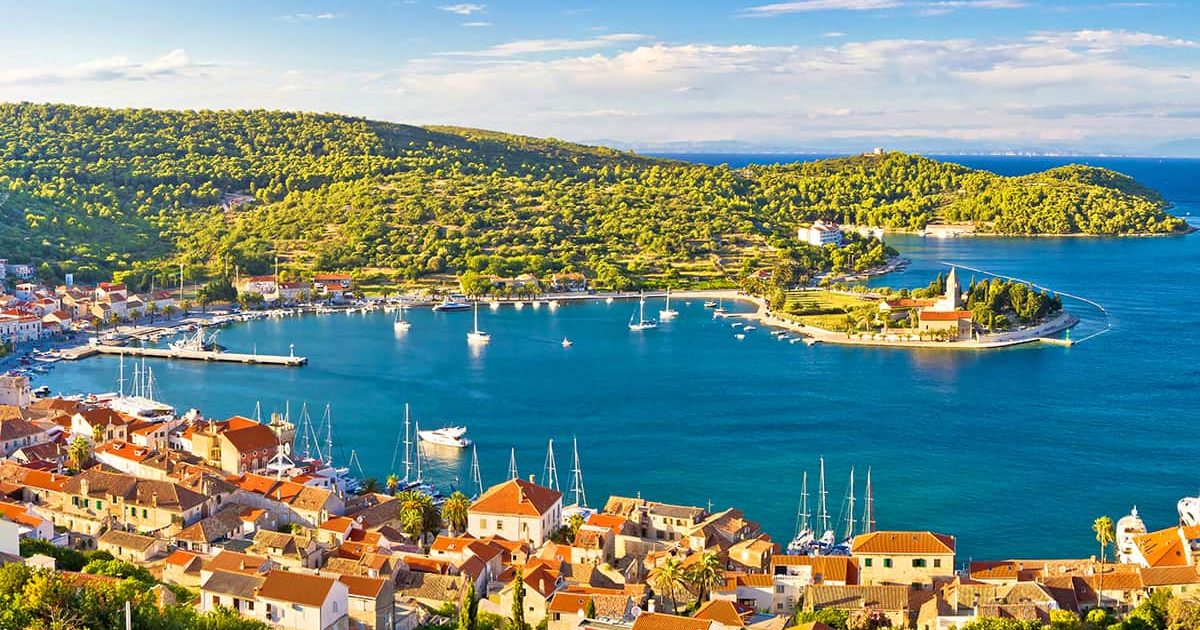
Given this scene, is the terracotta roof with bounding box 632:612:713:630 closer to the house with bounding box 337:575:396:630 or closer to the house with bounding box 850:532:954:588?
the house with bounding box 337:575:396:630

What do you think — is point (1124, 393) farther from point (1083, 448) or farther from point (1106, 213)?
point (1106, 213)

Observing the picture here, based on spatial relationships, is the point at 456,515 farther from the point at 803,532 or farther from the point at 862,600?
the point at 862,600

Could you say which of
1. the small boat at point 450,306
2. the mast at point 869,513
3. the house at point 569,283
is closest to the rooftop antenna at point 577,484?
the mast at point 869,513

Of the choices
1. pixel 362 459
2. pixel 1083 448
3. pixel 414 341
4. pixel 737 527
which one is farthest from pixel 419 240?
pixel 737 527

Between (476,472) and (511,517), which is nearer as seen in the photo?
(511,517)

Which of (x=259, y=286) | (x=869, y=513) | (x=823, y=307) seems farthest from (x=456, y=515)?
(x=259, y=286)

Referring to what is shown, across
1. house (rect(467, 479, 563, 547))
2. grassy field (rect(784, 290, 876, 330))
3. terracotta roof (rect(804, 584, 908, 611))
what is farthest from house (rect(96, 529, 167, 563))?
grassy field (rect(784, 290, 876, 330))
